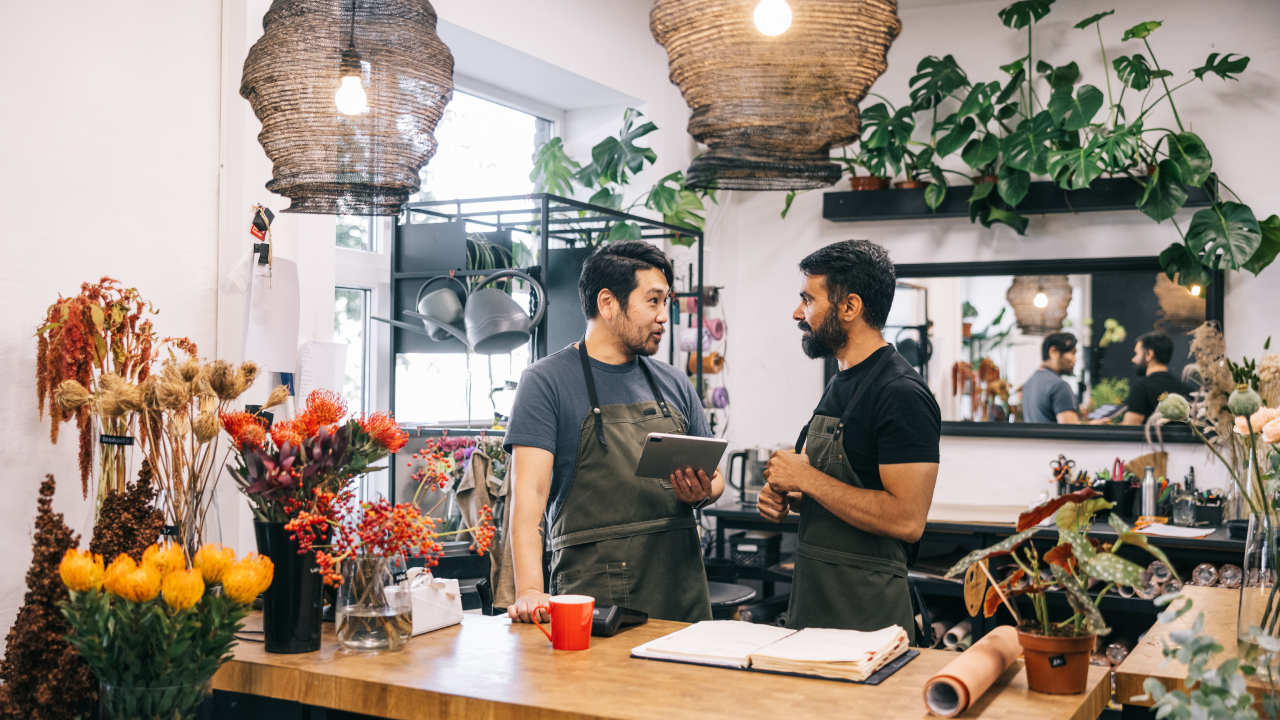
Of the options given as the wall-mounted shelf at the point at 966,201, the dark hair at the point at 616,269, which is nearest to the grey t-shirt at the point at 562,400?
the dark hair at the point at 616,269

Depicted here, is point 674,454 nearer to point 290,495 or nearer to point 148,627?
point 290,495

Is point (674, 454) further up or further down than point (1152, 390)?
further down

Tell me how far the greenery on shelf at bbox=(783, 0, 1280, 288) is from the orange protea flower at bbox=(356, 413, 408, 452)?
2.48 metres

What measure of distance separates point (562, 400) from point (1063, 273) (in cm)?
286

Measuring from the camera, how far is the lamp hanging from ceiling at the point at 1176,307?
4.15 m

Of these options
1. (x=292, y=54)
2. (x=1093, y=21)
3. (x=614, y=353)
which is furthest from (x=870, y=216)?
(x=292, y=54)

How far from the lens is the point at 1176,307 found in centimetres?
419

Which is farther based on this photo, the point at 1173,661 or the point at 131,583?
the point at 1173,661

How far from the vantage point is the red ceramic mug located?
1762mm

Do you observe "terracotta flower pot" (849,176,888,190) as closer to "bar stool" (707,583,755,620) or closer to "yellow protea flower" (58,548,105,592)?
"bar stool" (707,583,755,620)

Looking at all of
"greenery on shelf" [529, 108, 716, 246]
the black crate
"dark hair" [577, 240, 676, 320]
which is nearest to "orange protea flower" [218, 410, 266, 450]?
"dark hair" [577, 240, 676, 320]

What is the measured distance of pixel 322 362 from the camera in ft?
9.36

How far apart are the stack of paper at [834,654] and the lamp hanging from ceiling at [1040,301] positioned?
2.99 meters

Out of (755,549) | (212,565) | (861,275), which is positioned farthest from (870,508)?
(755,549)
